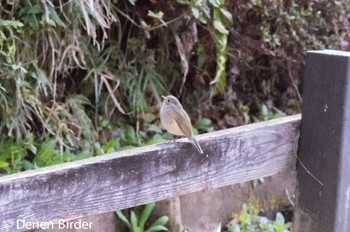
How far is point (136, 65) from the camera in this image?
3533 mm

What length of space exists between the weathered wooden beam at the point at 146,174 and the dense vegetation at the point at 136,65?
1099mm

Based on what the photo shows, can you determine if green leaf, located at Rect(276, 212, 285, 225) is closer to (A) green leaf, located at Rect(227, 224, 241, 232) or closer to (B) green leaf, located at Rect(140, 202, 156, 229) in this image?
(A) green leaf, located at Rect(227, 224, 241, 232)

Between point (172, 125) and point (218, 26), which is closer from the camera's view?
point (172, 125)

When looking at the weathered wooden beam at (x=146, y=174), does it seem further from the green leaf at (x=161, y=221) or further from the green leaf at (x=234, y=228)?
the green leaf at (x=234, y=228)

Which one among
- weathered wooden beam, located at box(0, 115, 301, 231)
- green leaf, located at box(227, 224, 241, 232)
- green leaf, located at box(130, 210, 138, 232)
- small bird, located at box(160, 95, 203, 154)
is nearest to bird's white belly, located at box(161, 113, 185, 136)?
small bird, located at box(160, 95, 203, 154)

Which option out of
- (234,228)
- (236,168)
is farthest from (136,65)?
(236,168)

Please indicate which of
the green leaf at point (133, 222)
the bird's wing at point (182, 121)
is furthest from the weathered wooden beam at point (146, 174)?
the green leaf at point (133, 222)

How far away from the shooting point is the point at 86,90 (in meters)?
3.42

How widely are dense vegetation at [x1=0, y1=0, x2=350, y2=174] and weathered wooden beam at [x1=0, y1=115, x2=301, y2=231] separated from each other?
110 centimetres

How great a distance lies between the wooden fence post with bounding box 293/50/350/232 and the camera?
1826 millimetres

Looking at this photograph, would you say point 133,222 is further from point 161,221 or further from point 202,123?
point 202,123

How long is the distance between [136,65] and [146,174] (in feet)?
6.13

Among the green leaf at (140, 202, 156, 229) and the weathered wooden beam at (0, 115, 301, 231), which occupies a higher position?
the weathered wooden beam at (0, 115, 301, 231)

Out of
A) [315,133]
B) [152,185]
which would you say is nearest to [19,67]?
[152,185]
